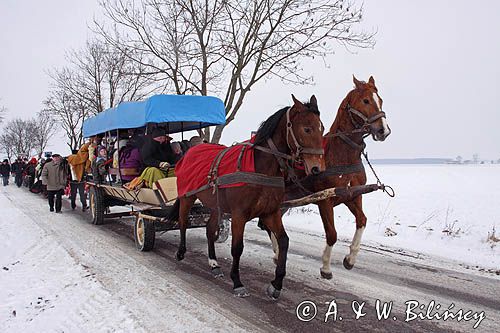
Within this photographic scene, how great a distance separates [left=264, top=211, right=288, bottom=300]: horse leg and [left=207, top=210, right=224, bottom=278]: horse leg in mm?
1186

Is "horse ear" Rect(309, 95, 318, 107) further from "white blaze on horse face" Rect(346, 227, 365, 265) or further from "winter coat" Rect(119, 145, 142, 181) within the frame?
"winter coat" Rect(119, 145, 142, 181)

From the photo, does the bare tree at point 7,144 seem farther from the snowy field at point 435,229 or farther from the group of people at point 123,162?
the snowy field at point 435,229

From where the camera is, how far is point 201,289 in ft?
16.5

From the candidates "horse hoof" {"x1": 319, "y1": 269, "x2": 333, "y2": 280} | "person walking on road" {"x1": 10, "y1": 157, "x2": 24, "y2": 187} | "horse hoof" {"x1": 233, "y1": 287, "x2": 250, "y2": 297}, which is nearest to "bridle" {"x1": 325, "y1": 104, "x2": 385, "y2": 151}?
"horse hoof" {"x1": 319, "y1": 269, "x2": 333, "y2": 280}

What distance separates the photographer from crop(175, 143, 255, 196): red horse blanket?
4879 mm

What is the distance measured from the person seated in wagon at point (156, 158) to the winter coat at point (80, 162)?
5591mm

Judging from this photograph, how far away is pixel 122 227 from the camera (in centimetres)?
997

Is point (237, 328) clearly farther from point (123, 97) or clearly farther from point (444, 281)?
point (123, 97)

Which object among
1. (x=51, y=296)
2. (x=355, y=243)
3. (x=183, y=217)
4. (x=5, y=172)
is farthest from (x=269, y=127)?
(x=5, y=172)

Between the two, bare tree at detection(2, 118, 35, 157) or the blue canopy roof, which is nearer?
the blue canopy roof

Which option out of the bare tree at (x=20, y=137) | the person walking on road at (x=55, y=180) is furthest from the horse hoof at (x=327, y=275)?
the bare tree at (x=20, y=137)

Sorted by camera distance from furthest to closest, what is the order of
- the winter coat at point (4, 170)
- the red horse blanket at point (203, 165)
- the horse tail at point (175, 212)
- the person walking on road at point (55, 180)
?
1. the winter coat at point (4, 170)
2. the person walking on road at point (55, 180)
3. the horse tail at point (175, 212)
4. the red horse blanket at point (203, 165)

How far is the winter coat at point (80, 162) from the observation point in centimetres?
1278

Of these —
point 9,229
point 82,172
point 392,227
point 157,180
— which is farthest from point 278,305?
point 82,172
